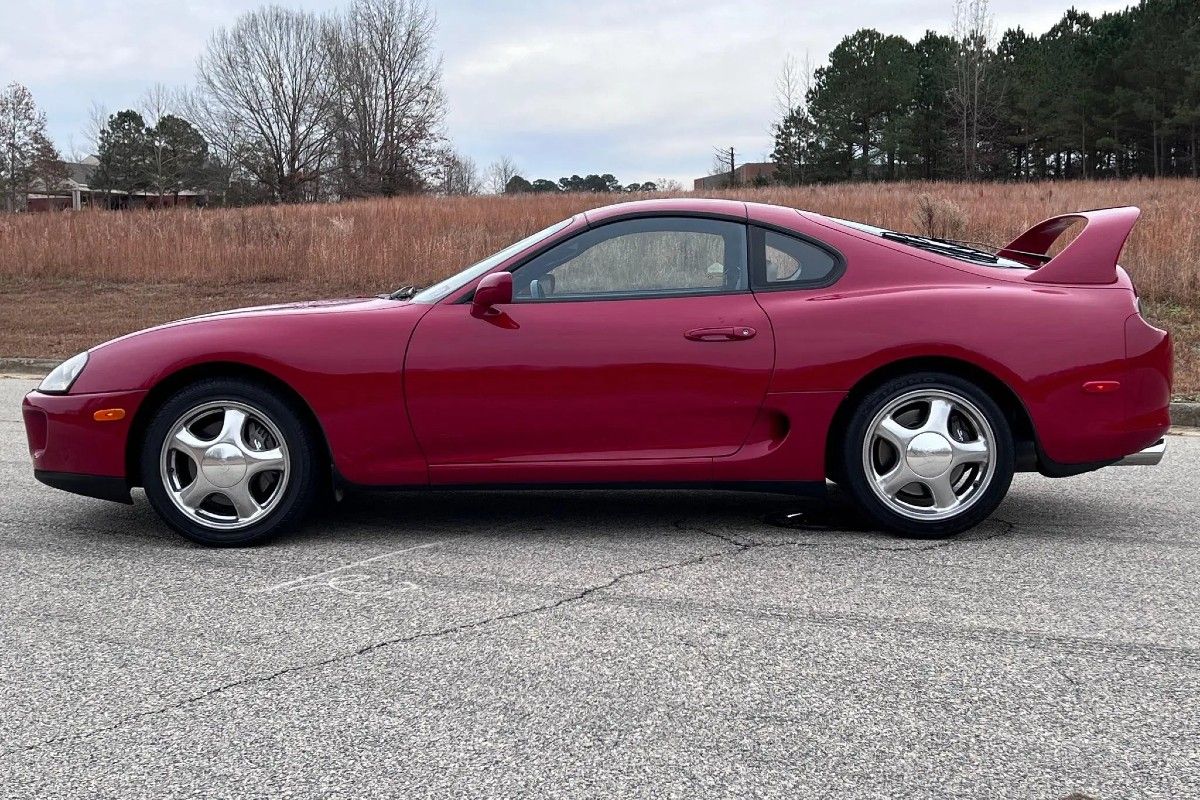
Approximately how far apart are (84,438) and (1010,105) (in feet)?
198

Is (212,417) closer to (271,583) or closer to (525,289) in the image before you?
(271,583)

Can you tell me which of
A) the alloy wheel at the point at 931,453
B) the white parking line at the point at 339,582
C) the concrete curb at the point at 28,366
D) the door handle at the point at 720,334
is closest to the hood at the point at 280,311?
the white parking line at the point at 339,582

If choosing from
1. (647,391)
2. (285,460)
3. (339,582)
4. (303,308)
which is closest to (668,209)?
(647,391)

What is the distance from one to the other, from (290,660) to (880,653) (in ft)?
5.53

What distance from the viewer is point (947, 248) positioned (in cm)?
492

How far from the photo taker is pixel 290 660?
128 inches

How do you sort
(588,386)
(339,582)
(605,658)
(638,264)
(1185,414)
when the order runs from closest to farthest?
(605,658) < (339,582) < (588,386) < (638,264) < (1185,414)

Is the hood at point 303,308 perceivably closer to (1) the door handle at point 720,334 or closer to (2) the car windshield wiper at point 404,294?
(2) the car windshield wiper at point 404,294

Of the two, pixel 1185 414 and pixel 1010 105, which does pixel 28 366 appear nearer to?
pixel 1185 414

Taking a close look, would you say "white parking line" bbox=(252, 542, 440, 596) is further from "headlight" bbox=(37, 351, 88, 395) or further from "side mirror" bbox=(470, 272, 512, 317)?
"headlight" bbox=(37, 351, 88, 395)

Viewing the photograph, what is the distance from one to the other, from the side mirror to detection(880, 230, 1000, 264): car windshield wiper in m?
1.63

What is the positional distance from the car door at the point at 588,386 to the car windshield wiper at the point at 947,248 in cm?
80

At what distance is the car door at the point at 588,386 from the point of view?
4.48 m

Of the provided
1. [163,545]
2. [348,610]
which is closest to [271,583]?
[348,610]
